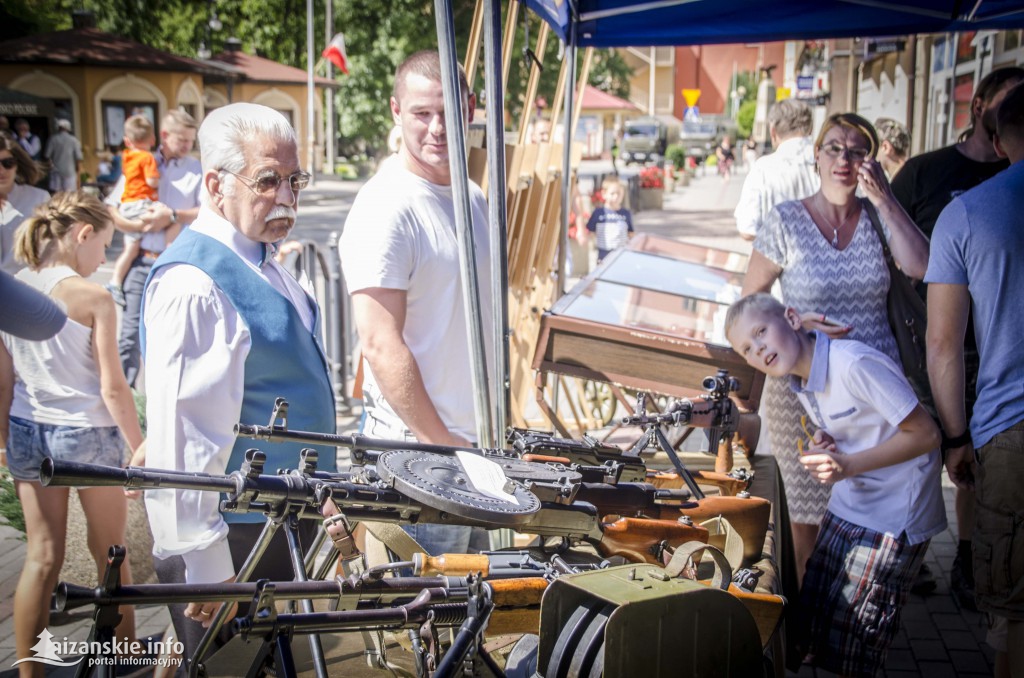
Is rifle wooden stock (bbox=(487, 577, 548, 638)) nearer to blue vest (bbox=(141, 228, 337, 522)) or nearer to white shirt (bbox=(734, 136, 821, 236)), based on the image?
blue vest (bbox=(141, 228, 337, 522))

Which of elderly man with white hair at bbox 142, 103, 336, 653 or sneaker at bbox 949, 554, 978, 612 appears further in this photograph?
sneaker at bbox 949, 554, 978, 612

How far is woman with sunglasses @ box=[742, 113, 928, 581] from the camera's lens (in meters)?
3.52

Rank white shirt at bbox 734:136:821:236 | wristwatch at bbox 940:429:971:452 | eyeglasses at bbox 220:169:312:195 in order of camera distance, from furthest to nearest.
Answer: white shirt at bbox 734:136:821:236, wristwatch at bbox 940:429:971:452, eyeglasses at bbox 220:169:312:195

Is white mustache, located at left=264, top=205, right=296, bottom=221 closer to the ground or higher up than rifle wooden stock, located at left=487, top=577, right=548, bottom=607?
higher up

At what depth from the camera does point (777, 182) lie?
5.49 metres

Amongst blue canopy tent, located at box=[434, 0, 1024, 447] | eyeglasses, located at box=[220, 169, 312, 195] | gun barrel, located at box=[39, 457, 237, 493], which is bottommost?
gun barrel, located at box=[39, 457, 237, 493]

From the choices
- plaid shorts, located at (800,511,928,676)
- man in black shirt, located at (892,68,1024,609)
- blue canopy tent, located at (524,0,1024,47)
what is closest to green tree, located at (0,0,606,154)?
blue canopy tent, located at (524,0,1024,47)

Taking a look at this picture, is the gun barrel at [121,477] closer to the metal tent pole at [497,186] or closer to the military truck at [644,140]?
the metal tent pole at [497,186]

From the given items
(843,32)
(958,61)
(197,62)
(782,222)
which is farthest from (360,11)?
(782,222)

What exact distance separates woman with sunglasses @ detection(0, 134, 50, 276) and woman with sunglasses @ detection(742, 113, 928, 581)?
137 inches

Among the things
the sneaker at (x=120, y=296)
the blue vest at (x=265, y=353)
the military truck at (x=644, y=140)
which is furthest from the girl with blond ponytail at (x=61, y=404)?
the military truck at (x=644, y=140)

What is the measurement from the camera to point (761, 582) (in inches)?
90.7

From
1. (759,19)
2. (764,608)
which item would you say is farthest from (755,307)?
(759,19)

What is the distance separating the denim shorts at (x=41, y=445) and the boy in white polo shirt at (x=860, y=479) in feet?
6.98
